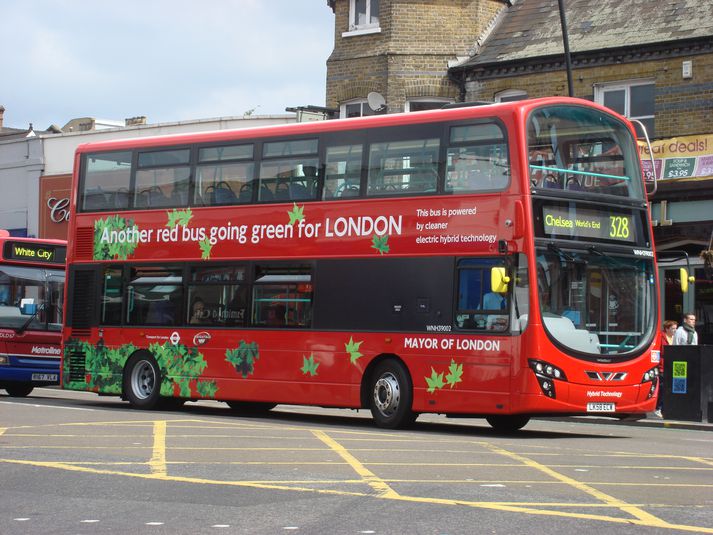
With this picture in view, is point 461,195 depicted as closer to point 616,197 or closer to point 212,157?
point 616,197

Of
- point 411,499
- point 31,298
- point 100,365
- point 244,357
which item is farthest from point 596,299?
point 31,298

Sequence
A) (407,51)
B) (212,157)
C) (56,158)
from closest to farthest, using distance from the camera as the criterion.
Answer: (212,157) → (407,51) → (56,158)

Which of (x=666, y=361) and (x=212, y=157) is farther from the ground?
(x=212, y=157)

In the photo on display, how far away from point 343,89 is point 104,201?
583 inches

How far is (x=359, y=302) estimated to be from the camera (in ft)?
60.7

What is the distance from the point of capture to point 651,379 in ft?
57.6

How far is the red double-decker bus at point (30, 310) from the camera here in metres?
25.1

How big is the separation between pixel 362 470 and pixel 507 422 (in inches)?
278

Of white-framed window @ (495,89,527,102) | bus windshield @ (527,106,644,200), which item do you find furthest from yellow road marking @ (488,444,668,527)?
white-framed window @ (495,89,527,102)

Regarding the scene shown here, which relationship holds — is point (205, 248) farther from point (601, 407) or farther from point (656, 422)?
point (656, 422)

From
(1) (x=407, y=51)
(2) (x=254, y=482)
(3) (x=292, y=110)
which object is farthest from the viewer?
(3) (x=292, y=110)

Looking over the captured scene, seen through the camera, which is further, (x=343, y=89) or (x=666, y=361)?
(x=343, y=89)

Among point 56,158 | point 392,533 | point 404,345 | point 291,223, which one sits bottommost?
point 392,533

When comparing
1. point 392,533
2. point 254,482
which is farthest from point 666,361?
point 392,533
